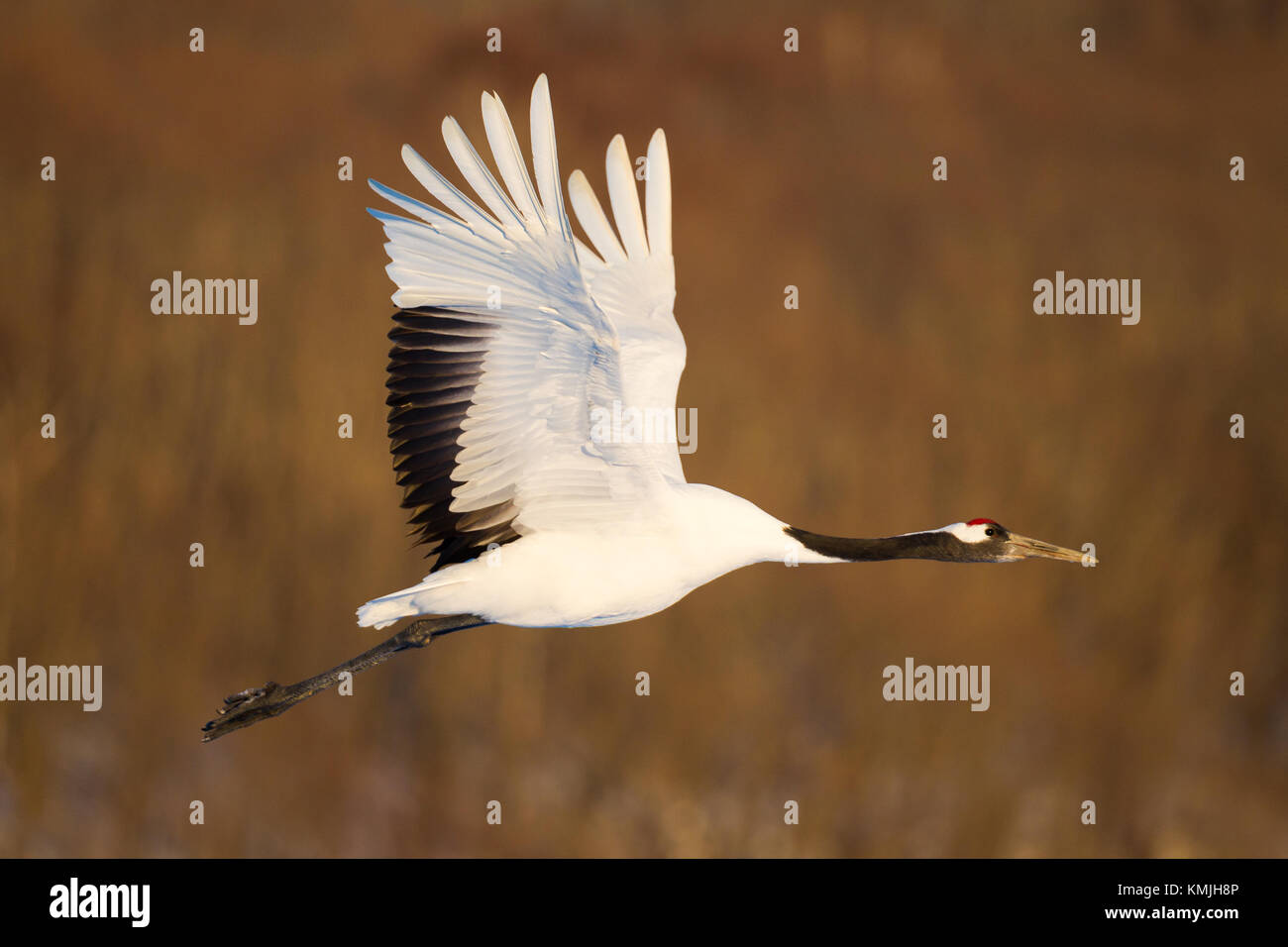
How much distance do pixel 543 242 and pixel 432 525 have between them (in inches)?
41.2

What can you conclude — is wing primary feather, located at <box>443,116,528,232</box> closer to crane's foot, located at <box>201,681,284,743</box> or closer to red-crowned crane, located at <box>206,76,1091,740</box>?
red-crowned crane, located at <box>206,76,1091,740</box>

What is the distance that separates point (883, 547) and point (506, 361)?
1353mm

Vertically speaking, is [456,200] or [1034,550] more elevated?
[456,200]

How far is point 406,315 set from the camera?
4.32 m

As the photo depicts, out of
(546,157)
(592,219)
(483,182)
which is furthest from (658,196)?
(483,182)

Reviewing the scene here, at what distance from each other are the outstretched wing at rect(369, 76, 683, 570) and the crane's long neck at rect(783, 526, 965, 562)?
20.1 inches

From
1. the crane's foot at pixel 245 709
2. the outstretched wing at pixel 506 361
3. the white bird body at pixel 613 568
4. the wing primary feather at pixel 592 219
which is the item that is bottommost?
the crane's foot at pixel 245 709

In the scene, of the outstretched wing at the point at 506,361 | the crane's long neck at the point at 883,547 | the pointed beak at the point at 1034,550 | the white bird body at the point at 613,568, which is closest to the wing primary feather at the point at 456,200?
the outstretched wing at the point at 506,361

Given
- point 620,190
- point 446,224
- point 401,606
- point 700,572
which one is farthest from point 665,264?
point 401,606

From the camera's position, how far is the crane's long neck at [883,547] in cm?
448

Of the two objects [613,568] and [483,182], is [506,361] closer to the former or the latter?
[483,182]

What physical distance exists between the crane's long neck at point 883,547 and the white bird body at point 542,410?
1 centimetres

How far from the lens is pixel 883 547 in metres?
4.59

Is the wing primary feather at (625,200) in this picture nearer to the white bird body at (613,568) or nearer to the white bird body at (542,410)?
the white bird body at (542,410)
